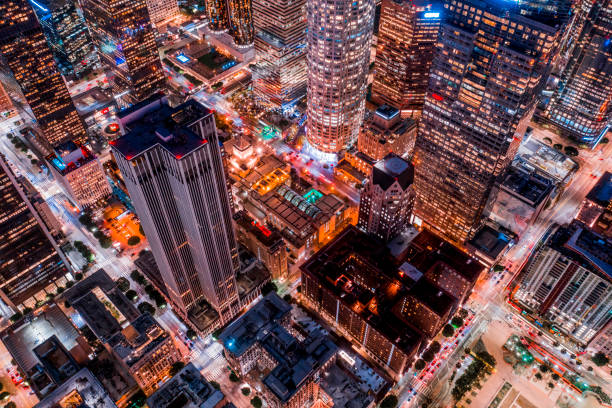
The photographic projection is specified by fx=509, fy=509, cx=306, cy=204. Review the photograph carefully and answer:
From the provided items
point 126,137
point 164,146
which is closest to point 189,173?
point 164,146

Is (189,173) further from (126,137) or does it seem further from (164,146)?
(126,137)

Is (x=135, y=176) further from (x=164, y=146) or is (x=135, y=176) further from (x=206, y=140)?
(x=206, y=140)

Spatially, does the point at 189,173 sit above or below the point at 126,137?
below

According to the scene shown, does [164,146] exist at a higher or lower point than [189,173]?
higher

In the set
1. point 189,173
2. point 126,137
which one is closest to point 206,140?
point 189,173

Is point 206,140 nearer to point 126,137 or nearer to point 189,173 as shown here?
point 189,173

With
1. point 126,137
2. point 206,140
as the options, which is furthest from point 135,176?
point 206,140
